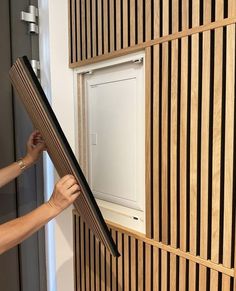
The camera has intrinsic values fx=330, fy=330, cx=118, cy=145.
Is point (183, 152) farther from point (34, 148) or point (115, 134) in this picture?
point (34, 148)

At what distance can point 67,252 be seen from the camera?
7.07 feet

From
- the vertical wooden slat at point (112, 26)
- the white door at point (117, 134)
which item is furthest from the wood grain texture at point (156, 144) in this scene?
the vertical wooden slat at point (112, 26)

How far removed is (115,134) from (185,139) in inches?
21.5

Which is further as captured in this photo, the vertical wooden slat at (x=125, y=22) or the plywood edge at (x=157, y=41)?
the vertical wooden slat at (x=125, y=22)

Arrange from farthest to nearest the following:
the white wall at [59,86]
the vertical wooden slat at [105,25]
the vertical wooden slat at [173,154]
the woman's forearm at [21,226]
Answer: the white wall at [59,86]
the vertical wooden slat at [105,25]
the vertical wooden slat at [173,154]
the woman's forearm at [21,226]

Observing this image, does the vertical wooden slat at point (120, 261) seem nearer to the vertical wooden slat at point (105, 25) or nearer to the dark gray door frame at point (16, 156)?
the dark gray door frame at point (16, 156)

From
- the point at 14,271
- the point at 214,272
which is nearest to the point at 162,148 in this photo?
the point at 214,272

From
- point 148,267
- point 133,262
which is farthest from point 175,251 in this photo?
point 133,262

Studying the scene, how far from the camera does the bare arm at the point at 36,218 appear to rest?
1159 mm

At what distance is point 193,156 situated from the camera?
1.34 m

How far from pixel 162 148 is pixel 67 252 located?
1.10 m

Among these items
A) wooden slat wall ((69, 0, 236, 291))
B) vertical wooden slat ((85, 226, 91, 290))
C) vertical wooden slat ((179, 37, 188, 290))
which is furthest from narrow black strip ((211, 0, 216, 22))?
vertical wooden slat ((85, 226, 91, 290))

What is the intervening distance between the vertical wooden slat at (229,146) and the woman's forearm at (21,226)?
64 cm

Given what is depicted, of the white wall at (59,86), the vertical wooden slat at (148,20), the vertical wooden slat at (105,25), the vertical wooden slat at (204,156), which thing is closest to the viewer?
the vertical wooden slat at (204,156)
